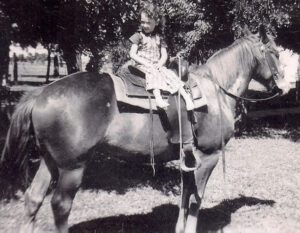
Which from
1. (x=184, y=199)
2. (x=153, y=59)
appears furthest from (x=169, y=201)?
(x=153, y=59)

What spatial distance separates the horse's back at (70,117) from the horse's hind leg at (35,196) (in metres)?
0.56

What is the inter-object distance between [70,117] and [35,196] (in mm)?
1132

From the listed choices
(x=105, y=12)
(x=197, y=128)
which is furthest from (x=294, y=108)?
(x=197, y=128)

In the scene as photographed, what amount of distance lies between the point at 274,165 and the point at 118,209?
15.9 ft

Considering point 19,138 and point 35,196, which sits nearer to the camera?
point 19,138

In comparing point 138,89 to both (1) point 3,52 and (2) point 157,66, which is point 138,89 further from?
(1) point 3,52

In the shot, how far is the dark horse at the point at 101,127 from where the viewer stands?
Answer: 4.30 meters

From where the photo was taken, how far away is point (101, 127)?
14.5 feet

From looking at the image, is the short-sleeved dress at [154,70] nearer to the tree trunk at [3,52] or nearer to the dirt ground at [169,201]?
the dirt ground at [169,201]

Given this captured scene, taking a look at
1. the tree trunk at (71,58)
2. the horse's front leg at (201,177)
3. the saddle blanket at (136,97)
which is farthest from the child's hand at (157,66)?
the tree trunk at (71,58)

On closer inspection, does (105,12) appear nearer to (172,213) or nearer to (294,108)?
(172,213)

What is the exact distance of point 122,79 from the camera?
187 inches

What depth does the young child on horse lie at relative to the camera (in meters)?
4.66

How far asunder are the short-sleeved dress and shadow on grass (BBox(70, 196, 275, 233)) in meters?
2.18
